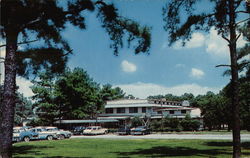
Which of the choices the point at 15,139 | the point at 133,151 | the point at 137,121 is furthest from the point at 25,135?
the point at 137,121

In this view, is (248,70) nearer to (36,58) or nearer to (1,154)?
(36,58)

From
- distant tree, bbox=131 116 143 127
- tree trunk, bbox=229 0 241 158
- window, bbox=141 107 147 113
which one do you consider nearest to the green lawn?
tree trunk, bbox=229 0 241 158

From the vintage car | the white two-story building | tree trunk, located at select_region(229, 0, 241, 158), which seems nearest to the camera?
tree trunk, located at select_region(229, 0, 241, 158)

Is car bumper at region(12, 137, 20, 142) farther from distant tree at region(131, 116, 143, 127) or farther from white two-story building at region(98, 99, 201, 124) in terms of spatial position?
white two-story building at region(98, 99, 201, 124)

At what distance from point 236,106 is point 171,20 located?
17.9 feet

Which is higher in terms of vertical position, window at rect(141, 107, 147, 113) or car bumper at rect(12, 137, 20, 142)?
window at rect(141, 107, 147, 113)

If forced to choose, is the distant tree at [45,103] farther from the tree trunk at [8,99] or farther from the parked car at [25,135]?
the tree trunk at [8,99]

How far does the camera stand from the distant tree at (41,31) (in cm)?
942

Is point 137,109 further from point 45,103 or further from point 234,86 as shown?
point 234,86

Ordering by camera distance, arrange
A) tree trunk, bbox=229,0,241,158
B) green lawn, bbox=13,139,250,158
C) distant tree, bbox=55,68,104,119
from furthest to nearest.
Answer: distant tree, bbox=55,68,104,119
green lawn, bbox=13,139,250,158
tree trunk, bbox=229,0,241,158

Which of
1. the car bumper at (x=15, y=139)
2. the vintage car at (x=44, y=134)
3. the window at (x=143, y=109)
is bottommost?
the car bumper at (x=15, y=139)

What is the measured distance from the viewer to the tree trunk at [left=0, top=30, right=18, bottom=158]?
9445 millimetres

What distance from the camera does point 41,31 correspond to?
11.1 metres

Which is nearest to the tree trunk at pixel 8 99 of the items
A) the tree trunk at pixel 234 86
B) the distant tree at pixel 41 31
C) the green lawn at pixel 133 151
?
the distant tree at pixel 41 31
